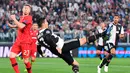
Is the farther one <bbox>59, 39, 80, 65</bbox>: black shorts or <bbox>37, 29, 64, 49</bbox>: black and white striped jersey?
<bbox>59, 39, 80, 65</bbox>: black shorts

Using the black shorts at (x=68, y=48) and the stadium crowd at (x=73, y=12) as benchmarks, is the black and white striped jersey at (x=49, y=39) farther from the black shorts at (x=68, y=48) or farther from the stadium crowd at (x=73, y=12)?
the stadium crowd at (x=73, y=12)

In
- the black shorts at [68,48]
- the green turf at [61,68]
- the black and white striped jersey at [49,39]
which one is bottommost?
the green turf at [61,68]

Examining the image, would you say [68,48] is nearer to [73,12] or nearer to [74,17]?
[74,17]

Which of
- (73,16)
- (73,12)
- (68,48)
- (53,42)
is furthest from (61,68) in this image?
(73,12)

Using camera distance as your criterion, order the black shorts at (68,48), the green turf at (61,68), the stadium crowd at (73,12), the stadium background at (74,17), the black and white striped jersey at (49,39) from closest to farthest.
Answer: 1. the black and white striped jersey at (49,39)
2. the black shorts at (68,48)
3. the green turf at (61,68)
4. the stadium background at (74,17)
5. the stadium crowd at (73,12)

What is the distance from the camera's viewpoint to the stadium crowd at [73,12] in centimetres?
3369

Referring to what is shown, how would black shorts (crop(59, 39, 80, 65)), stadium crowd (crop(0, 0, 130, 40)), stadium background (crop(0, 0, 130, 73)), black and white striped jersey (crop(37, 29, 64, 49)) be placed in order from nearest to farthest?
1. black and white striped jersey (crop(37, 29, 64, 49))
2. black shorts (crop(59, 39, 80, 65))
3. stadium background (crop(0, 0, 130, 73))
4. stadium crowd (crop(0, 0, 130, 40))

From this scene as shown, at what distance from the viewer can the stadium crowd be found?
111 ft

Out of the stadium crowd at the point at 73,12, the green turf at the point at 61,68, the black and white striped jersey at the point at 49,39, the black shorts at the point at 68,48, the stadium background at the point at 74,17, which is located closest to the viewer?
the black and white striped jersey at the point at 49,39

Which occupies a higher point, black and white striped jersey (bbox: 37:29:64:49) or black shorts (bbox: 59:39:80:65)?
black and white striped jersey (bbox: 37:29:64:49)

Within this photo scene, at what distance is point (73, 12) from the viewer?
36.6 meters

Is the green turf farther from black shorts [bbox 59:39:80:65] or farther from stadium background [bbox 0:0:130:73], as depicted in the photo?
stadium background [bbox 0:0:130:73]

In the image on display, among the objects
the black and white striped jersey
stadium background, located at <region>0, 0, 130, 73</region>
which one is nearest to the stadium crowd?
stadium background, located at <region>0, 0, 130, 73</region>

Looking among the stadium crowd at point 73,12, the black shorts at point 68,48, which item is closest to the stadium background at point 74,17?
the stadium crowd at point 73,12
